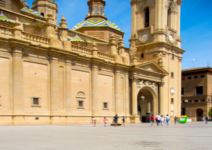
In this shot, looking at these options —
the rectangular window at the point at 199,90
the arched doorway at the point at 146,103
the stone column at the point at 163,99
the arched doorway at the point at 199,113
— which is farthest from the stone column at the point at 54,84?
the rectangular window at the point at 199,90

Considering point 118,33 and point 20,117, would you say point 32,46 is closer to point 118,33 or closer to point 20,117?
point 20,117

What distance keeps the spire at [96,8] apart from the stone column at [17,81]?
26.7 metres

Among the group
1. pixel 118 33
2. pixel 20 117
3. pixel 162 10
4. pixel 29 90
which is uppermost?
pixel 162 10

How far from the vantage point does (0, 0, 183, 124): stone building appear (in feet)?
92.4

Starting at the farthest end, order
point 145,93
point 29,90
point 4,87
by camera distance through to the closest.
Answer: point 145,93, point 29,90, point 4,87

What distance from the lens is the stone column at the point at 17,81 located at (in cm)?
2753

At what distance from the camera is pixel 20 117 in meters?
27.4

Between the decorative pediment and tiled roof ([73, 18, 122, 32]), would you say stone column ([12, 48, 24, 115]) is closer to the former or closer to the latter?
the decorative pediment

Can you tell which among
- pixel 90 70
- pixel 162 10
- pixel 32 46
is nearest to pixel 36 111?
pixel 32 46

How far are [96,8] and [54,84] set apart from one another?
25639mm

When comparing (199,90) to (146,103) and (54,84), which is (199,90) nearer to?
(146,103)

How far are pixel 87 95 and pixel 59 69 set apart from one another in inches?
204

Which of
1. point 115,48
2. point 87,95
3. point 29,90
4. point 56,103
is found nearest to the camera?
point 29,90

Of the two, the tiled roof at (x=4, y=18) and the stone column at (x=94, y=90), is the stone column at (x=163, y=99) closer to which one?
the stone column at (x=94, y=90)
